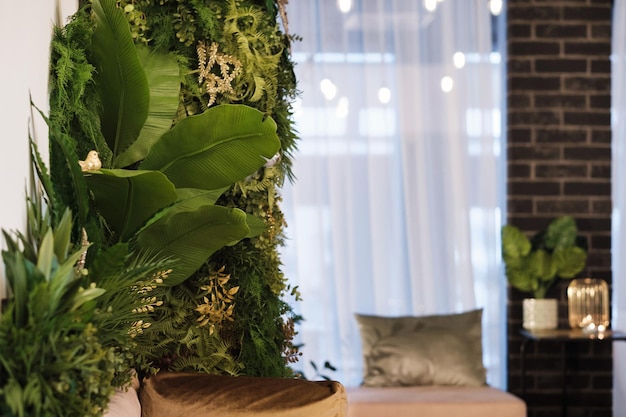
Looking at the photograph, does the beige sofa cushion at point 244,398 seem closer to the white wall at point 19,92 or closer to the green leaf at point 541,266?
the white wall at point 19,92

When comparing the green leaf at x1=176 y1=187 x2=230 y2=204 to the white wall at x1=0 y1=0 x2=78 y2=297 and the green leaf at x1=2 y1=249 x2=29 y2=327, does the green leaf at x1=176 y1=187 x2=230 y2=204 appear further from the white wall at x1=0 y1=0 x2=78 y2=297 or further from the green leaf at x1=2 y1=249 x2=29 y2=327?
the green leaf at x1=2 y1=249 x2=29 y2=327

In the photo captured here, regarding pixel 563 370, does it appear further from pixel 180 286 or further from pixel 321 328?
pixel 180 286

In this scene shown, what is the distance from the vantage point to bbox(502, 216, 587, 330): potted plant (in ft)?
16.8

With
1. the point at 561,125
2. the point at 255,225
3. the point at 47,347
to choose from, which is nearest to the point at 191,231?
the point at 255,225

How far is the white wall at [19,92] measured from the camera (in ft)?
6.48

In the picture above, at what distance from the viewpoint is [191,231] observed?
2893 mm

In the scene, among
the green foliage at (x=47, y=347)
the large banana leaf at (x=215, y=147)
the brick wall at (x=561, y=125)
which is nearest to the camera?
the green foliage at (x=47, y=347)

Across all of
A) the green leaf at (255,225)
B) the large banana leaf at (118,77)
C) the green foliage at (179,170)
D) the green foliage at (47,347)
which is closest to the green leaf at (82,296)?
the green foliage at (47,347)

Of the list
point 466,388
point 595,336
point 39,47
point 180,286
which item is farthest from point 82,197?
point 595,336

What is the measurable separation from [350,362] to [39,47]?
345cm

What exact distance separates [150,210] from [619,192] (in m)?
3.60

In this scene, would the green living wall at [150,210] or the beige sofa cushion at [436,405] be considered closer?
the green living wall at [150,210]

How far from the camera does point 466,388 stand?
482 cm

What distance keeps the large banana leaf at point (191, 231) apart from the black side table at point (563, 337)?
254cm
